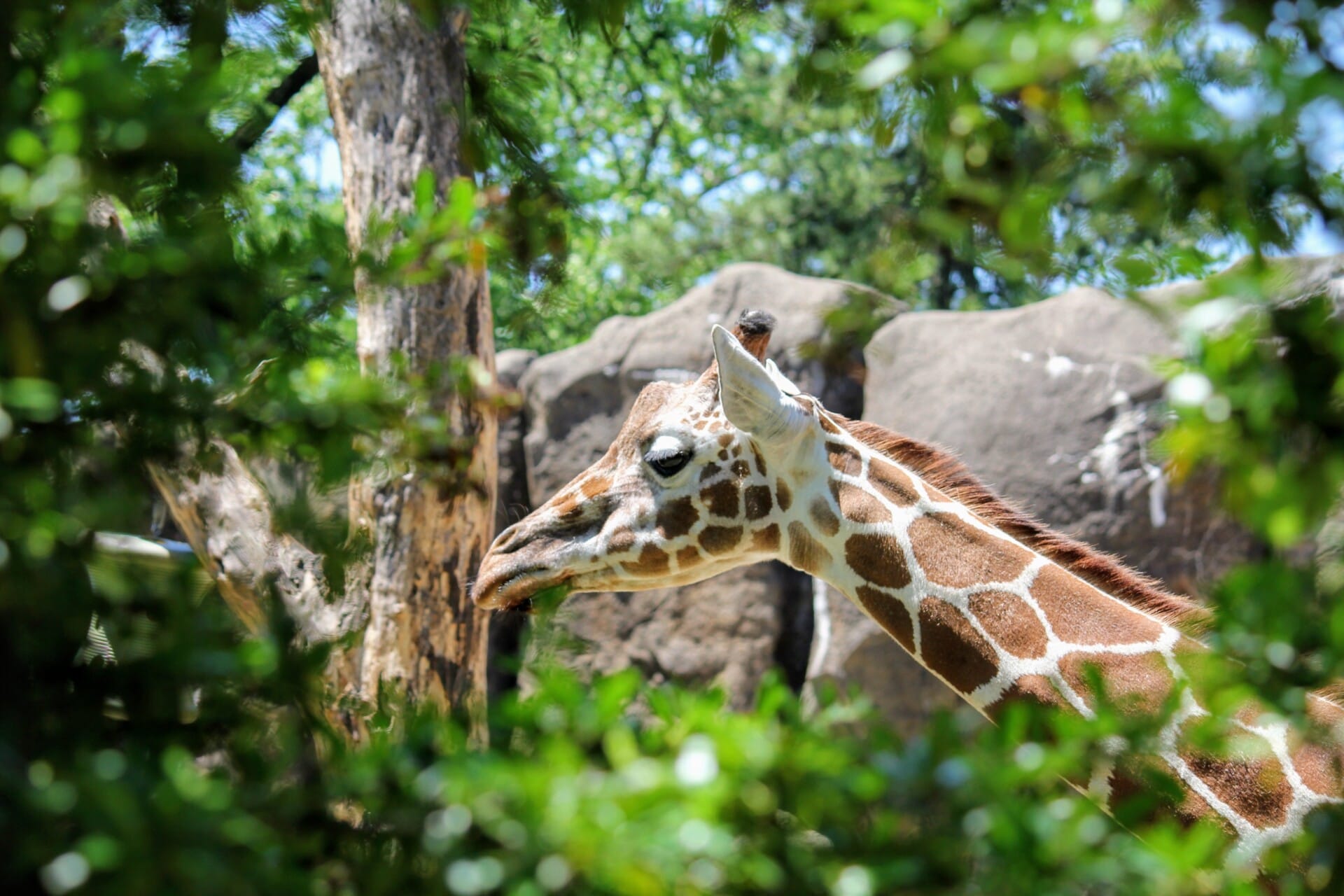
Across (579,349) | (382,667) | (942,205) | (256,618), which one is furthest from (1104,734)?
(579,349)

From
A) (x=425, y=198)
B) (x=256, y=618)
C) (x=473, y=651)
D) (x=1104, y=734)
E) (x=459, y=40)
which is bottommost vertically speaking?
(x=473, y=651)

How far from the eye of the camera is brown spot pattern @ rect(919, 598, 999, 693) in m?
2.78

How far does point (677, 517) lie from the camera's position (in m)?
3.19

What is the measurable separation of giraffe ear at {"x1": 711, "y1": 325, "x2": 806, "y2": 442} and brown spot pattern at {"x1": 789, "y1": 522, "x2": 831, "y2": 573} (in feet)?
0.84

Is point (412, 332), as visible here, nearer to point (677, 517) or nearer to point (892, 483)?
point (677, 517)

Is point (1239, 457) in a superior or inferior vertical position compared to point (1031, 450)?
superior

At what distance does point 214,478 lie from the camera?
3.78 m

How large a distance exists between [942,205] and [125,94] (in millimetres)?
810

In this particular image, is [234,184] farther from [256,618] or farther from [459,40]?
[459,40]

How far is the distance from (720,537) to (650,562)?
0.69ft

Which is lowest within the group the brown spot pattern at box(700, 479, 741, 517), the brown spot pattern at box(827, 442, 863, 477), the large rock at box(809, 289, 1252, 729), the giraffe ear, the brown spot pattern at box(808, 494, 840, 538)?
the large rock at box(809, 289, 1252, 729)

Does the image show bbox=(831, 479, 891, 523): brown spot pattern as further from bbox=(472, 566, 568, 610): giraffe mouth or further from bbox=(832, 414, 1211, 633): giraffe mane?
bbox=(472, 566, 568, 610): giraffe mouth

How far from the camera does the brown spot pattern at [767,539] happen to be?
318 cm

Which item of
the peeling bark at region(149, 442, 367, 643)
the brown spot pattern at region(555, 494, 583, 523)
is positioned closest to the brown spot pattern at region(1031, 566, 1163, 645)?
the brown spot pattern at region(555, 494, 583, 523)
